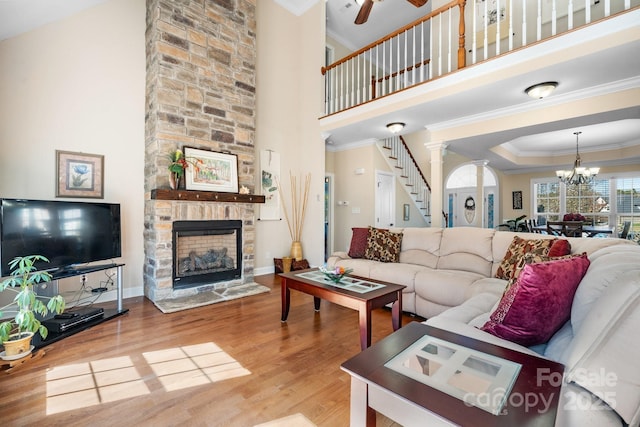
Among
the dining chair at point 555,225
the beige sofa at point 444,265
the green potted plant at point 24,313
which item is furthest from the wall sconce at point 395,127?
the green potted plant at point 24,313

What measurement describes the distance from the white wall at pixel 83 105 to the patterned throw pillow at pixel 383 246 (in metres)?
3.11

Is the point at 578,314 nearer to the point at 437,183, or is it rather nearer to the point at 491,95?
the point at 491,95

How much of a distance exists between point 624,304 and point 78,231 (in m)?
3.93

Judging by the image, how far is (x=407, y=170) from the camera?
767 centimetres

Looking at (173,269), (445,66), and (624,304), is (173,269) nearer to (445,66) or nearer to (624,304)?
(624,304)

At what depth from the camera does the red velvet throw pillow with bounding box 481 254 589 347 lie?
4.42 ft

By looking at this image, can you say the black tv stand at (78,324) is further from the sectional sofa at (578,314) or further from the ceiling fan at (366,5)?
the ceiling fan at (366,5)

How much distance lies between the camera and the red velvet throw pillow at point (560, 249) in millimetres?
2389

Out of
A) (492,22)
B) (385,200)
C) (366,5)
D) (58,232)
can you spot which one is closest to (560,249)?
(366,5)

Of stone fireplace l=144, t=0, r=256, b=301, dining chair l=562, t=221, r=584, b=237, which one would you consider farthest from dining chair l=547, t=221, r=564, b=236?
stone fireplace l=144, t=0, r=256, b=301

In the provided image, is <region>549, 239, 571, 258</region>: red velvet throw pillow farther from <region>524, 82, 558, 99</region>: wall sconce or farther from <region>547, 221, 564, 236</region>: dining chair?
<region>547, 221, 564, 236</region>: dining chair

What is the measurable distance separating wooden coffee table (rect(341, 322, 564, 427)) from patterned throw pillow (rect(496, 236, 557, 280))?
1.70 metres

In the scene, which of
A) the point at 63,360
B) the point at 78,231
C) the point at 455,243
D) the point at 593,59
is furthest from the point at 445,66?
the point at 63,360

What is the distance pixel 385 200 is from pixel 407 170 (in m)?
1.30
